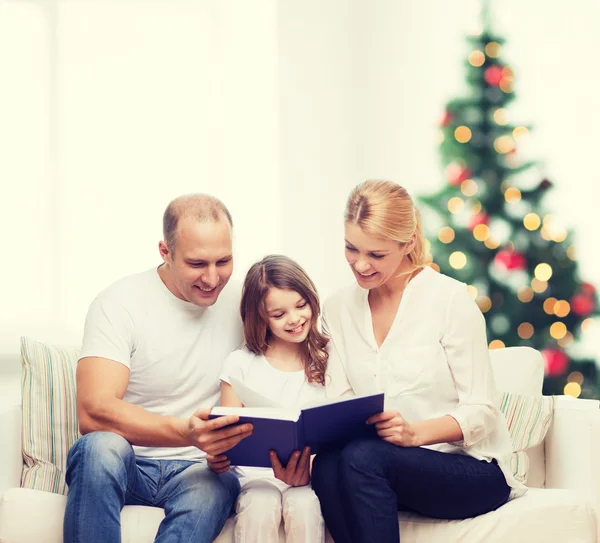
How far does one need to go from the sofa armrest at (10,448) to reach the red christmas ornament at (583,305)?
99.4 inches

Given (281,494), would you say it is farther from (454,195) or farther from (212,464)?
(454,195)

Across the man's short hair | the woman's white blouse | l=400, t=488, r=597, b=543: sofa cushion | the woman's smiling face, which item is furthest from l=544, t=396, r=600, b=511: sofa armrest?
the man's short hair

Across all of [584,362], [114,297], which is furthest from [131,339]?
[584,362]

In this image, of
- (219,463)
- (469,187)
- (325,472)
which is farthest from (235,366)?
(469,187)

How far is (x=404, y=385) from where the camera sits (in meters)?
2.12

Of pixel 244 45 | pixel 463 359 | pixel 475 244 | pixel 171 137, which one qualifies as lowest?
pixel 463 359

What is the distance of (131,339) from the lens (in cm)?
226

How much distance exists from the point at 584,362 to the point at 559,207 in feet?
2.77

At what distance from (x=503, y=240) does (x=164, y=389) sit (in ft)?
7.43

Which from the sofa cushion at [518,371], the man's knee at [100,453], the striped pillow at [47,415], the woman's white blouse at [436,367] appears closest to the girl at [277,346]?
the woman's white blouse at [436,367]

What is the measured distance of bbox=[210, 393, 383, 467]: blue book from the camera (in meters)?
1.76

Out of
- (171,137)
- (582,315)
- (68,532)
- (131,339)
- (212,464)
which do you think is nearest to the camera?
(68,532)

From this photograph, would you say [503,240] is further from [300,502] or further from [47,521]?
[47,521]

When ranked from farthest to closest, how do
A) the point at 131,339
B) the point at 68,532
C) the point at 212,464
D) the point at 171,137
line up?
1. the point at 171,137
2. the point at 131,339
3. the point at 212,464
4. the point at 68,532
